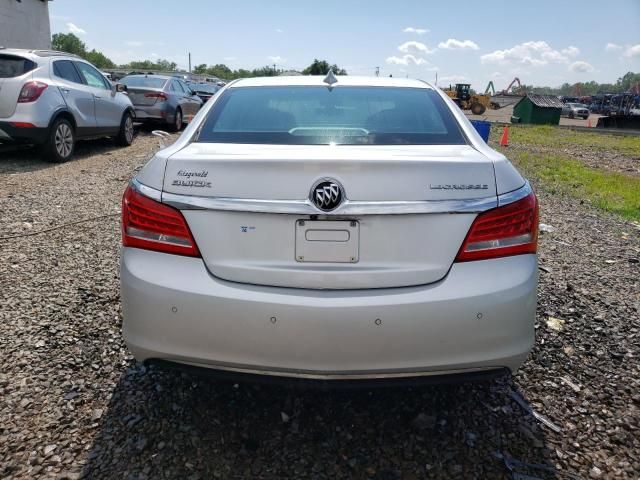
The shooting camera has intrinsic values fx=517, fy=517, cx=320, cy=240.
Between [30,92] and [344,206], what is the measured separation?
7463 millimetres

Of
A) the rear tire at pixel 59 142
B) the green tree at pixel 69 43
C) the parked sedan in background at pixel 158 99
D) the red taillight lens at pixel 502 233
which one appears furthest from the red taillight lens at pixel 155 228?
the green tree at pixel 69 43

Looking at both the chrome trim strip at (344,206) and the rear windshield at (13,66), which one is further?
the rear windshield at (13,66)

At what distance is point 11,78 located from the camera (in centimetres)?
751

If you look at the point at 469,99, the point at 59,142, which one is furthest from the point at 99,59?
the point at 59,142

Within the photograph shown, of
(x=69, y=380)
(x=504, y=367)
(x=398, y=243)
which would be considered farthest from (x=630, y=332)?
(x=69, y=380)

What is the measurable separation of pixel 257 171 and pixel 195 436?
1.21m

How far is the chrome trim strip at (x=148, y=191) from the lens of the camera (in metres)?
1.99

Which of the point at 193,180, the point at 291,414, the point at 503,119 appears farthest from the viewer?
the point at 503,119

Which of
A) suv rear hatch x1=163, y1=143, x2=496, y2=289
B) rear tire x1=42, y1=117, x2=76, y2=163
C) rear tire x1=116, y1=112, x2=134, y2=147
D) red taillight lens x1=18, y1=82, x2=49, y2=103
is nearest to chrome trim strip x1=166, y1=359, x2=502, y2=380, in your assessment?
suv rear hatch x1=163, y1=143, x2=496, y2=289

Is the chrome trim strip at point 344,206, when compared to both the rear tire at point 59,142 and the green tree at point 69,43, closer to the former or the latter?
the rear tire at point 59,142

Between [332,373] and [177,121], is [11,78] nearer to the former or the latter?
[177,121]

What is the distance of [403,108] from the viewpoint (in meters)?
2.80

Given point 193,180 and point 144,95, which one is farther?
point 144,95

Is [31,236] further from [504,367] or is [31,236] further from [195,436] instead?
[504,367]
